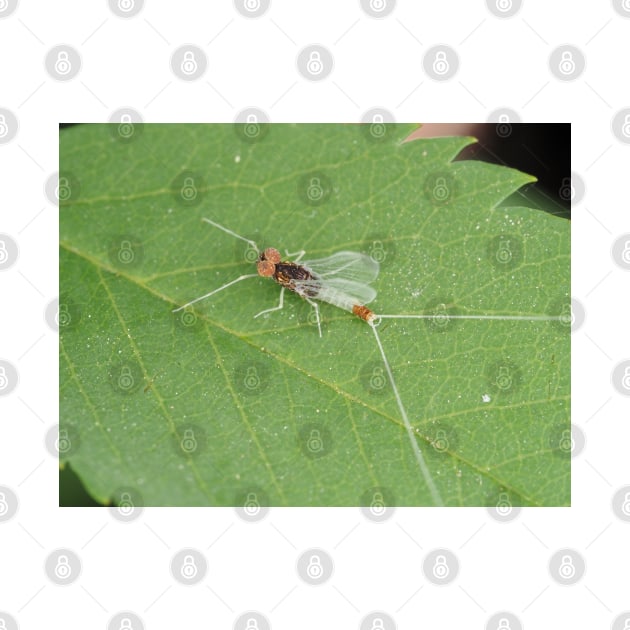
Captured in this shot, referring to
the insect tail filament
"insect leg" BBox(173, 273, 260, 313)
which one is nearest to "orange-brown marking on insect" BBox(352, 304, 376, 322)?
the insect tail filament

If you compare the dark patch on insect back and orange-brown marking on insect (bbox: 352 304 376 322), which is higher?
orange-brown marking on insect (bbox: 352 304 376 322)

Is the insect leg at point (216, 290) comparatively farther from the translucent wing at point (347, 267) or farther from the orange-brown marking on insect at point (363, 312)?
the orange-brown marking on insect at point (363, 312)

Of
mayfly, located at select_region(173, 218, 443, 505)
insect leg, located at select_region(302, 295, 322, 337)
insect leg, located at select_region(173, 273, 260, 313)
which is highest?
mayfly, located at select_region(173, 218, 443, 505)

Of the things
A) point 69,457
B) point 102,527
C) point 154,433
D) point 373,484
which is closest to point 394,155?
point 373,484

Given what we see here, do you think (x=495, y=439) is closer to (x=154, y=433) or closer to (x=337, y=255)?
→ (x=337, y=255)

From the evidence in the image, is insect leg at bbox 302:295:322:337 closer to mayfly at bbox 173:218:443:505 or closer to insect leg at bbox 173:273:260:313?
mayfly at bbox 173:218:443:505

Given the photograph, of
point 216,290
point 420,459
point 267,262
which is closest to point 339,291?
point 267,262

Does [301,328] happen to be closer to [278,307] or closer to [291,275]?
[278,307]

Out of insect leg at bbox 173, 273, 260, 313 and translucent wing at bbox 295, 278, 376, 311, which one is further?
translucent wing at bbox 295, 278, 376, 311
